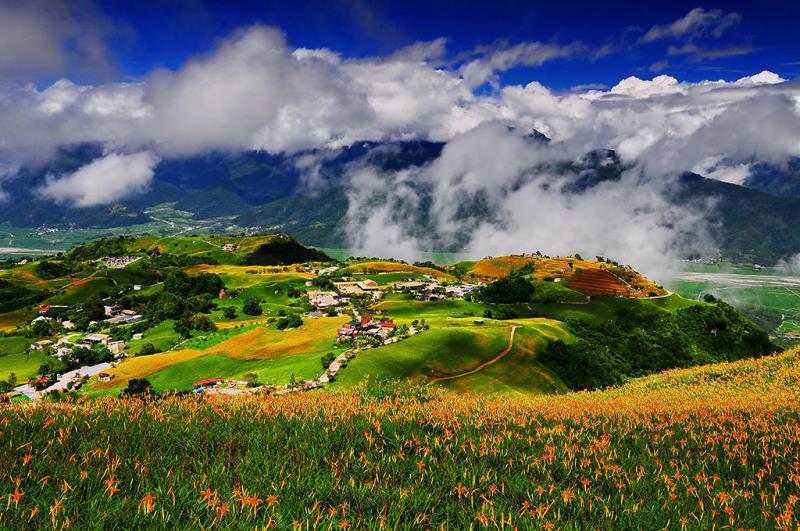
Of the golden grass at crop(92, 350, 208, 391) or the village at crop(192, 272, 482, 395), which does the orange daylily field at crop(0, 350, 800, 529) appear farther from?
the golden grass at crop(92, 350, 208, 391)

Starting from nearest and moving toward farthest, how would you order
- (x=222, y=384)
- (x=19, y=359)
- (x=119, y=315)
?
(x=222, y=384), (x=19, y=359), (x=119, y=315)

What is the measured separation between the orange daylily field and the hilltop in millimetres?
6416

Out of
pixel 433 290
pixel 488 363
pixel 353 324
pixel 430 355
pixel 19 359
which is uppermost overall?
pixel 433 290

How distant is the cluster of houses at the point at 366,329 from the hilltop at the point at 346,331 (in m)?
0.44

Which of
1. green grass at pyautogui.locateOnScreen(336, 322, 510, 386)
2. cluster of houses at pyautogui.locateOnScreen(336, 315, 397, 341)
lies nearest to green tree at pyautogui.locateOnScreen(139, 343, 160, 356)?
cluster of houses at pyautogui.locateOnScreen(336, 315, 397, 341)

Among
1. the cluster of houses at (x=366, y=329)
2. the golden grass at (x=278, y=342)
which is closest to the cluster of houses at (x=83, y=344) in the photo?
the golden grass at (x=278, y=342)

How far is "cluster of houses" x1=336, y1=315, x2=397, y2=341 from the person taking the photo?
70244 millimetres

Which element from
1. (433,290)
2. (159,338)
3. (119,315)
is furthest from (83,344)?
(433,290)

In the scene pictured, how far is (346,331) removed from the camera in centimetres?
7275

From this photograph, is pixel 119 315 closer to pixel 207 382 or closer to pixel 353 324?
pixel 353 324

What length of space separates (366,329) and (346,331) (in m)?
4.76

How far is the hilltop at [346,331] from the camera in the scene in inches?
2372

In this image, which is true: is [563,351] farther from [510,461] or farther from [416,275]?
[416,275]

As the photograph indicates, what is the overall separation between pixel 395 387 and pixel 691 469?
8.86 meters
